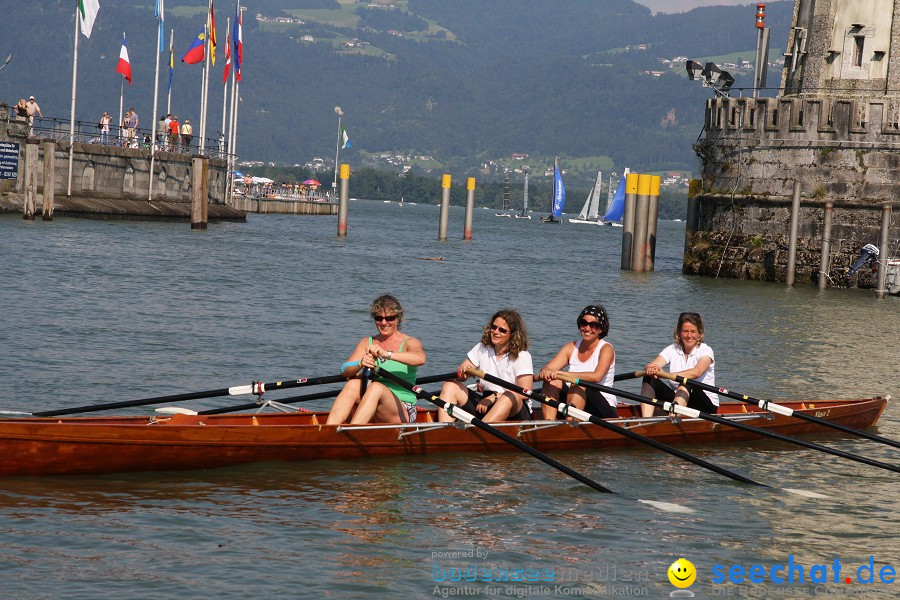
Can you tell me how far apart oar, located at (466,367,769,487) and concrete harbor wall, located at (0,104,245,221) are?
34486 millimetres

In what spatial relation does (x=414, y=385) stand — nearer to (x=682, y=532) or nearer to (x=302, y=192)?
(x=682, y=532)

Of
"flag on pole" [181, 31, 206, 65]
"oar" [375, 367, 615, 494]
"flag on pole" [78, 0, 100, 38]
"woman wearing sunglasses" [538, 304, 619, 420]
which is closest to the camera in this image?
"oar" [375, 367, 615, 494]

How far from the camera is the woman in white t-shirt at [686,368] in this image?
41.9 feet

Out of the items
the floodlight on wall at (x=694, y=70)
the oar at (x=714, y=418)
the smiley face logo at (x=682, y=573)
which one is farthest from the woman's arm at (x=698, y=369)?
the floodlight on wall at (x=694, y=70)

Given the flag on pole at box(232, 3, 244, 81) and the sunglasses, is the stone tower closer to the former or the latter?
the sunglasses

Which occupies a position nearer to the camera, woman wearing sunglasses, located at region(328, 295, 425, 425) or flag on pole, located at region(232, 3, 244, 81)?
woman wearing sunglasses, located at region(328, 295, 425, 425)

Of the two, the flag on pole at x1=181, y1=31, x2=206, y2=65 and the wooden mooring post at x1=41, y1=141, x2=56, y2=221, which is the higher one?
the flag on pole at x1=181, y1=31, x2=206, y2=65

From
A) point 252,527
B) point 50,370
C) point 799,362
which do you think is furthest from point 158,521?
point 799,362

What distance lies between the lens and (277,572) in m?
8.50

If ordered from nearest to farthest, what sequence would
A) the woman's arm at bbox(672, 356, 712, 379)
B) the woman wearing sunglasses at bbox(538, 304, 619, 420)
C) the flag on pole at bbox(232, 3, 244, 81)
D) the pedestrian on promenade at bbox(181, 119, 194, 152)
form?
the woman wearing sunglasses at bbox(538, 304, 619, 420), the woman's arm at bbox(672, 356, 712, 379), the flag on pole at bbox(232, 3, 244, 81), the pedestrian on promenade at bbox(181, 119, 194, 152)

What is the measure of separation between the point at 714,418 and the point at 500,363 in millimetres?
2312

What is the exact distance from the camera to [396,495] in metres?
10.6

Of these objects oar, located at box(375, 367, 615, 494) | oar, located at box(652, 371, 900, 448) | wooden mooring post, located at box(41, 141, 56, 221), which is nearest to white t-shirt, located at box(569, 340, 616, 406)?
oar, located at box(652, 371, 900, 448)

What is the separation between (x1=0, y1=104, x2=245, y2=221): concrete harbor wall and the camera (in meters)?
45.5
